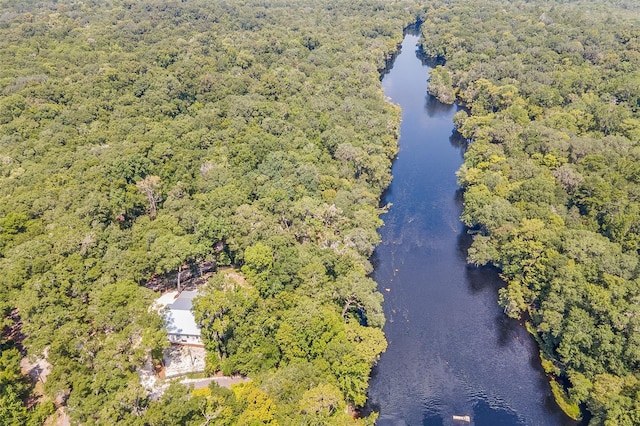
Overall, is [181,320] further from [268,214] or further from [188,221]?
[268,214]

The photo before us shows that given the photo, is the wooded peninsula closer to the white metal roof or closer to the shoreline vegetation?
the shoreline vegetation

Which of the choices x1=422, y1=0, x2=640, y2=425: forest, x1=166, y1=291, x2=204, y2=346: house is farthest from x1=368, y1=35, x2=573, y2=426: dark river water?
x1=166, y1=291, x2=204, y2=346: house

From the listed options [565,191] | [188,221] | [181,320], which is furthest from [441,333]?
[188,221]

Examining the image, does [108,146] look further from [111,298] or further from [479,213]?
[479,213]

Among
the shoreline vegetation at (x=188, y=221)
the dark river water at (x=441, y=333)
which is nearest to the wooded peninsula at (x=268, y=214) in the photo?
the shoreline vegetation at (x=188, y=221)

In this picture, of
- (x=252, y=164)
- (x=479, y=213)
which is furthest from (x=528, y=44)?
(x=252, y=164)
